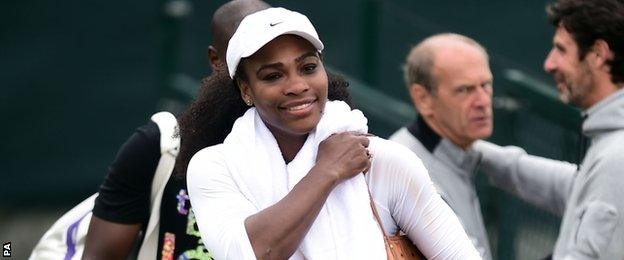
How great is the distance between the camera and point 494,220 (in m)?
6.89

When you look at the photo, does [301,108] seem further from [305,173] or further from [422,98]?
[422,98]

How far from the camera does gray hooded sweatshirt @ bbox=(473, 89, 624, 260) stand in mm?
5012

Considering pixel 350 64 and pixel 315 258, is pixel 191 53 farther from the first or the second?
pixel 315 258

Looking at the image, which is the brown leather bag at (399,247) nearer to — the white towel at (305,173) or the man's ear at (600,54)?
the white towel at (305,173)

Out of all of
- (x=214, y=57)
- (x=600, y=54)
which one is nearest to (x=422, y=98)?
(x=600, y=54)

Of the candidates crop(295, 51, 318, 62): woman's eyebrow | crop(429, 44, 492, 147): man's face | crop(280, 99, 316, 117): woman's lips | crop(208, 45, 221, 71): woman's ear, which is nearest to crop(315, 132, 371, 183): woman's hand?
crop(280, 99, 316, 117): woman's lips

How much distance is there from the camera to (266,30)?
375cm

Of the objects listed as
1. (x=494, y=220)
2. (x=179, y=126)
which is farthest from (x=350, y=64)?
(x=179, y=126)

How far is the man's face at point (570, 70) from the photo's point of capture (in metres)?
5.41

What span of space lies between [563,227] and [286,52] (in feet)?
6.01

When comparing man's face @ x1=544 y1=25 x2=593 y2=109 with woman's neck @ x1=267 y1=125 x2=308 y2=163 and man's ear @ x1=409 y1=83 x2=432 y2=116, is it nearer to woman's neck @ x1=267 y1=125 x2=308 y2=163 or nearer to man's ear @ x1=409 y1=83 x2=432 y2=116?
man's ear @ x1=409 y1=83 x2=432 y2=116

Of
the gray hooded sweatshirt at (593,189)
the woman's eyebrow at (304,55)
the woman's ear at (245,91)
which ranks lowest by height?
the gray hooded sweatshirt at (593,189)

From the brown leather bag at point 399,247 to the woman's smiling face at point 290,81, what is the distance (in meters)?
0.27

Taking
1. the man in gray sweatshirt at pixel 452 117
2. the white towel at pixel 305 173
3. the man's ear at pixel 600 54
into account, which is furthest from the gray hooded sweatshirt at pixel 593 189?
the white towel at pixel 305 173
